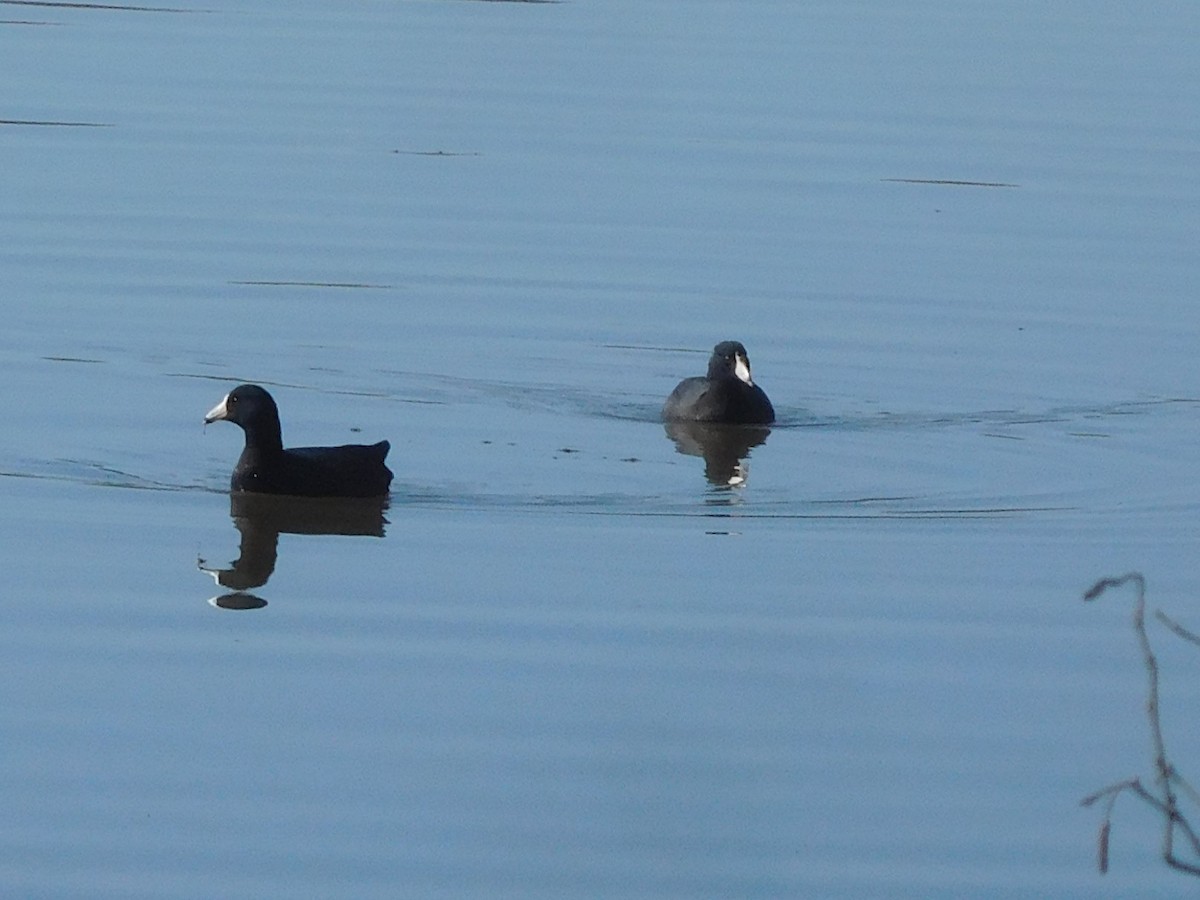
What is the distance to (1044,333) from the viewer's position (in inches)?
616

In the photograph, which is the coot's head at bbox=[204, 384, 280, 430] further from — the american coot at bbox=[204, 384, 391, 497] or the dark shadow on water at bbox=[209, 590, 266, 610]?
the dark shadow on water at bbox=[209, 590, 266, 610]

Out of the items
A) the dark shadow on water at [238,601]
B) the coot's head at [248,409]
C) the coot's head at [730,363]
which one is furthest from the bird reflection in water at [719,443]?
the dark shadow on water at [238,601]

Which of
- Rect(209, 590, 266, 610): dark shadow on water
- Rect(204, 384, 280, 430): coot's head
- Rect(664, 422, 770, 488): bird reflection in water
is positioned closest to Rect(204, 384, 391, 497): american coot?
Rect(204, 384, 280, 430): coot's head

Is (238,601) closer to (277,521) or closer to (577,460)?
(277,521)

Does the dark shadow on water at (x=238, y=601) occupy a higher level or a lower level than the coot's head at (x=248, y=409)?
lower

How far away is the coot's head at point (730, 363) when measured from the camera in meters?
13.5

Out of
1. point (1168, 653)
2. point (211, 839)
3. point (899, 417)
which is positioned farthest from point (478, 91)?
point (211, 839)

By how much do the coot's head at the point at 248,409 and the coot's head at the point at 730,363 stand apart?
2790 millimetres

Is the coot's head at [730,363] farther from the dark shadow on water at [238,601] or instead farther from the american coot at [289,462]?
the dark shadow on water at [238,601]

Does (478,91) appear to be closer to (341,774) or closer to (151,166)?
(151,166)

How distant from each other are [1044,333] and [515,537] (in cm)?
576

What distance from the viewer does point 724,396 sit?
527 inches

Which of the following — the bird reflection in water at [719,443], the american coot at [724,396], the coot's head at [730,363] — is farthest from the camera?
the coot's head at [730,363]

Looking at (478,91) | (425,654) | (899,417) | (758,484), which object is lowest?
(425,654)
